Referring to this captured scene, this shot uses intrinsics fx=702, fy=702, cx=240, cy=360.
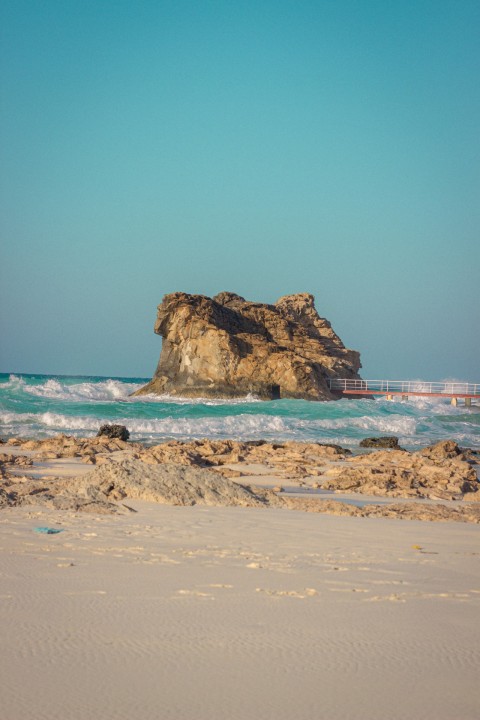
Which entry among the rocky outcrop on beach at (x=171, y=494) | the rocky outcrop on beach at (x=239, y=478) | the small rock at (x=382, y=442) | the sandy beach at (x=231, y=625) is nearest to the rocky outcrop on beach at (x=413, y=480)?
the rocky outcrop on beach at (x=239, y=478)

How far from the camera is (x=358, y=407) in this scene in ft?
117

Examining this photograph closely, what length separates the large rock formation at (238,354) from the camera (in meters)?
43.8

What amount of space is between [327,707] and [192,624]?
35.2 inches

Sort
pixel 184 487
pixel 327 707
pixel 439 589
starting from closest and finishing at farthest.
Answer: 1. pixel 327 707
2. pixel 439 589
3. pixel 184 487

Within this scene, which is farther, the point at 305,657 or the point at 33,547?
the point at 33,547

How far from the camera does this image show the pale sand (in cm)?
231

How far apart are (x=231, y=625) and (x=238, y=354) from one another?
137 ft

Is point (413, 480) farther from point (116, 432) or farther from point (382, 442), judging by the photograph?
point (382, 442)

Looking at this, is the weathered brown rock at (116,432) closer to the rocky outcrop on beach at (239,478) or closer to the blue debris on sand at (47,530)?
the rocky outcrop on beach at (239,478)

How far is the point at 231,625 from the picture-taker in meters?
3.04

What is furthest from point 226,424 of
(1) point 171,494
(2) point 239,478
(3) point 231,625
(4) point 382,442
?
(3) point 231,625

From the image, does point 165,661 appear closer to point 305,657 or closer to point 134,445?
point 305,657

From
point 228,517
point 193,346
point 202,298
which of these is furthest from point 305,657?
point 202,298

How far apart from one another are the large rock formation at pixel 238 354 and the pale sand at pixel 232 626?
38.5 m
